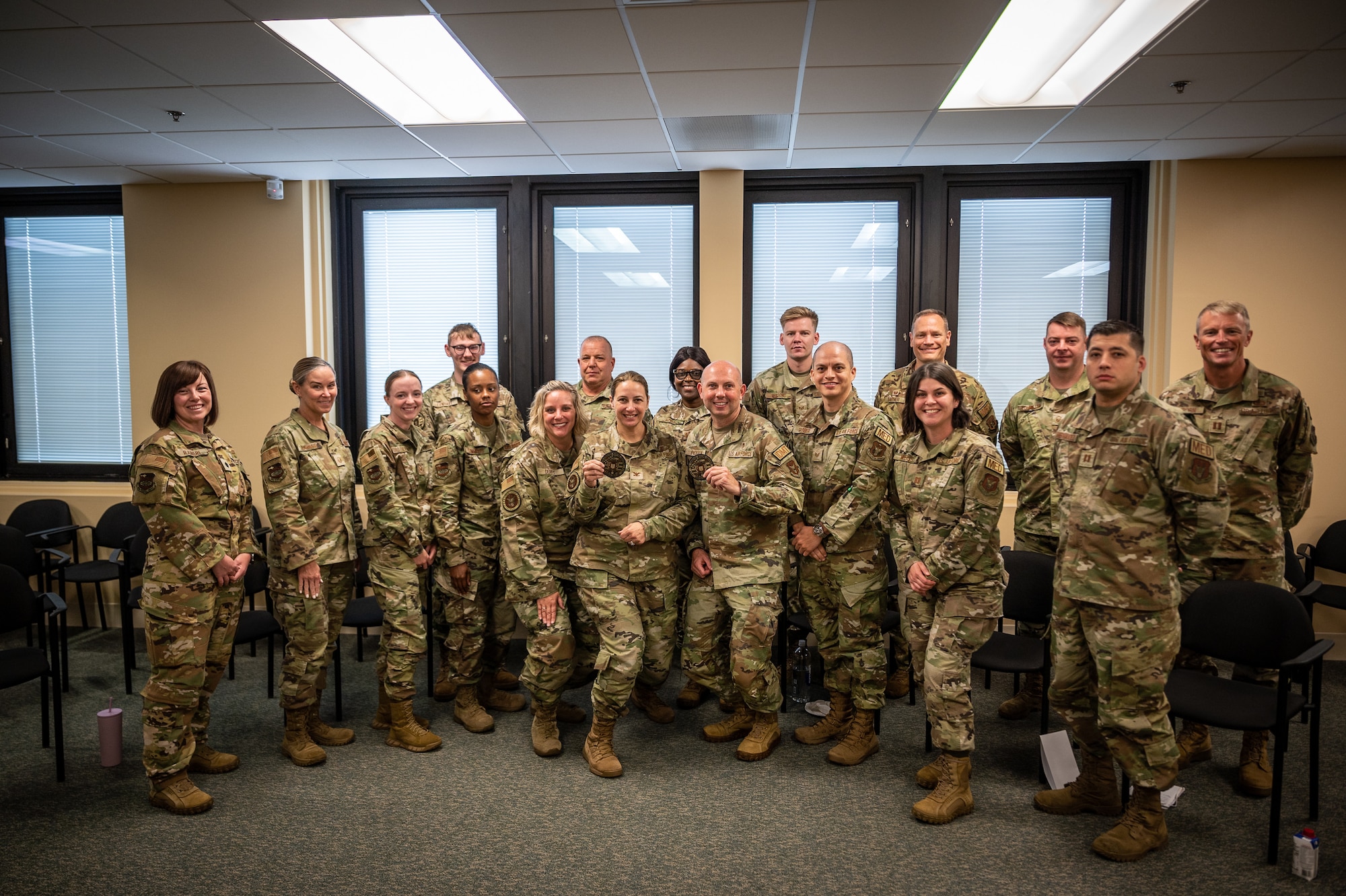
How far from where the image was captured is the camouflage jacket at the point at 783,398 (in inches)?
156

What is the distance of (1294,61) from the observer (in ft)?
11.0

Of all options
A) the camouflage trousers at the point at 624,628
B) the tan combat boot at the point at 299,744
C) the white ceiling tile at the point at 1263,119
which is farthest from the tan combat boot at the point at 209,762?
the white ceiling tile at the point at 1263,119

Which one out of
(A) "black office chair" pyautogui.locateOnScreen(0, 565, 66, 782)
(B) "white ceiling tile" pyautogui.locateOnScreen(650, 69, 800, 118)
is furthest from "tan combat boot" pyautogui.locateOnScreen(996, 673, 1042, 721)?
(A) "black office chair" pyautogui.locateOnScreen(0, 565, 66, 782)

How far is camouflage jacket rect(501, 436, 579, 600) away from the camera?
11.3 ft

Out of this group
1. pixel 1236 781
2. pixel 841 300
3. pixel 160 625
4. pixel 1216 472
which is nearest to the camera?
pixel 1216 472

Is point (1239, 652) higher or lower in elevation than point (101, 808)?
higher

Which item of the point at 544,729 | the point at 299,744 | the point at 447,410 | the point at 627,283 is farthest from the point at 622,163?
the point at 299,744

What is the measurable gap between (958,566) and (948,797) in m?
0.88

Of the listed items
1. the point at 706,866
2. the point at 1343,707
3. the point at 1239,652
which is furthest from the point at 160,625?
the point at 1343,707

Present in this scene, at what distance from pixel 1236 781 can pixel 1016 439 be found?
5.66 ft

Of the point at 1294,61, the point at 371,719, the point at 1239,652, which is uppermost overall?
the point at 1294,61

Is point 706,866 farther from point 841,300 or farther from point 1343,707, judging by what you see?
point 841,300

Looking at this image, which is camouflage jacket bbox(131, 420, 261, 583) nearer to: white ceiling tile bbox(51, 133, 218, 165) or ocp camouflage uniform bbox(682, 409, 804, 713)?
ocp camouflage uniform bbox(682, 409, 804, 713)

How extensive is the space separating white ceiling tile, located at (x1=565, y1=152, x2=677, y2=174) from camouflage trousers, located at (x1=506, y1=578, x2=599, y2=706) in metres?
2.74
